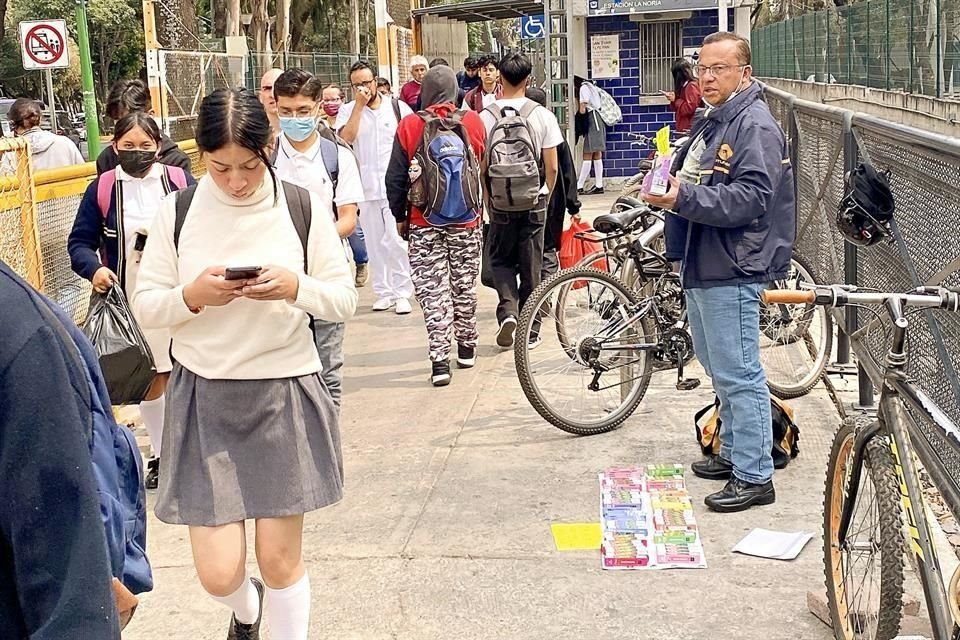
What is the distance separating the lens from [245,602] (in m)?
3.58

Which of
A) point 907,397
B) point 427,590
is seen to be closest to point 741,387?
point 427,590

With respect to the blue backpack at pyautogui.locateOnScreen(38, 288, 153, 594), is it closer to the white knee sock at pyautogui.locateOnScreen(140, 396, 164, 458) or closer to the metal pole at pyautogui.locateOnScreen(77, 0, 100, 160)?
the white knee sock at pyautogui.locateOnScreen(140, 396, 164, 458)

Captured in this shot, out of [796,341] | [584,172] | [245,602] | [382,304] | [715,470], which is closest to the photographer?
[245,602]

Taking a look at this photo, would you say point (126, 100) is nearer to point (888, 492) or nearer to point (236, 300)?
point (236, 300)

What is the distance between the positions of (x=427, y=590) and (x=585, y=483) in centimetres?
127

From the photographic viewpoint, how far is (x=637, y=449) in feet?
19.4

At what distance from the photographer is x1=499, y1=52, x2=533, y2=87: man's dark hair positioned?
7.80 metres

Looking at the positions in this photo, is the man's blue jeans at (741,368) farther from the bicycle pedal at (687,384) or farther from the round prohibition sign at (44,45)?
the round prohibition sign at (44,45)

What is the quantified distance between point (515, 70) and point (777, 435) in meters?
3.26

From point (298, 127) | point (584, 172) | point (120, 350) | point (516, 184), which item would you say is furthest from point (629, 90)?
point (120, 350)

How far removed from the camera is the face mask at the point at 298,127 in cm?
568

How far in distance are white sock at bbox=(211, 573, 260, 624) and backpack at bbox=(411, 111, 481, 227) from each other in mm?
3816

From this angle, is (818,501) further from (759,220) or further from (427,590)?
(427,590)

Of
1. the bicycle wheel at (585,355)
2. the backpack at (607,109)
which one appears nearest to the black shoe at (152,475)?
the bicycle wheel at (585,355)
